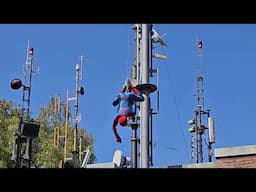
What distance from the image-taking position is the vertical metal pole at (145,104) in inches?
275

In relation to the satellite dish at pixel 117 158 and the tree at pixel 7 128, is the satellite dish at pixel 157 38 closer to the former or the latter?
the satellite dish at pixel 117 158

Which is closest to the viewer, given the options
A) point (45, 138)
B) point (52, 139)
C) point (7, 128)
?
point (7, 128)

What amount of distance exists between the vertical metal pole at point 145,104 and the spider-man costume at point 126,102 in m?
0.15

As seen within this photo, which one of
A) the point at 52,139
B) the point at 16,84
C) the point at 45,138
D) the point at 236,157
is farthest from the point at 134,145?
the point at 45,138

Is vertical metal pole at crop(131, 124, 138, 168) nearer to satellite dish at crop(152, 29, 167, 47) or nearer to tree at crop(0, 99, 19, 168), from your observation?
satellite dish at crop(152, 29, 167, 47)

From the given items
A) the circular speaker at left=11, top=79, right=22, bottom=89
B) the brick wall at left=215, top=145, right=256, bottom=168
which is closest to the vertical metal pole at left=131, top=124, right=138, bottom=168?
the brick wall at left=215, top=145, right=256, bottom=168

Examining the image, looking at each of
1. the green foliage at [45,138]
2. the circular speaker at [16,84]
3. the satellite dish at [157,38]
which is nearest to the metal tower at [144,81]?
the satellite dish at [157,38]

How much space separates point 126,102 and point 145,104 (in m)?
0.28

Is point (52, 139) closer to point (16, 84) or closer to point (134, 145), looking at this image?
point (16, 84)

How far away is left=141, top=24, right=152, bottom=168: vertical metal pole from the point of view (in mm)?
6988

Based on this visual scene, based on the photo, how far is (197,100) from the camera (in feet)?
38.4

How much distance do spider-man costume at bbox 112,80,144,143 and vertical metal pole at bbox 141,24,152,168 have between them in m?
0.15

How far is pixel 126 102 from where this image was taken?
730 centimetres
